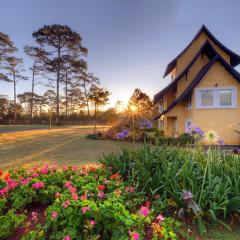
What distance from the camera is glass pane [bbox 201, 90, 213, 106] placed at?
14.7 m

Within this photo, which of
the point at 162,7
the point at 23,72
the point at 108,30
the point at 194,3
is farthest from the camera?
the point at 23,72

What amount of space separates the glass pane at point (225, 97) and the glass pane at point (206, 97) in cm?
71

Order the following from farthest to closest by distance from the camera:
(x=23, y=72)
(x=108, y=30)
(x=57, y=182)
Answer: (x=23, y=72) < (x=108, y=30) < (x=57, y=182)

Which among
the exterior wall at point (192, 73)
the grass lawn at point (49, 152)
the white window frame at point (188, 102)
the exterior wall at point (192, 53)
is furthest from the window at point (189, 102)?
the grass lawn at point (49, 152)

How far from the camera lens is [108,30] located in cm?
1623

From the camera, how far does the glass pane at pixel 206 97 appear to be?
48.1 feet

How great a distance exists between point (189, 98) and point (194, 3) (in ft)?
21.4

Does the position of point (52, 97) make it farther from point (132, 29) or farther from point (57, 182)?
point (57, 182)

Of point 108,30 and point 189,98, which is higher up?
point 108,30

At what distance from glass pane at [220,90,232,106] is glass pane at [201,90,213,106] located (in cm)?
71

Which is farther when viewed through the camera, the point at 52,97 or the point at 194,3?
the point at 52,97

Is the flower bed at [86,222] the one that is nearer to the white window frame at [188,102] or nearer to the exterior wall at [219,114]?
the exterior wall at [219,114]

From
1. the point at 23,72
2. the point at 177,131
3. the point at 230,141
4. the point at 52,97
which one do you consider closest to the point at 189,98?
the point at 177,131

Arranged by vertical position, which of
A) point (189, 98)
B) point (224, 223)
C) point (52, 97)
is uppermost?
point (52, 97)
